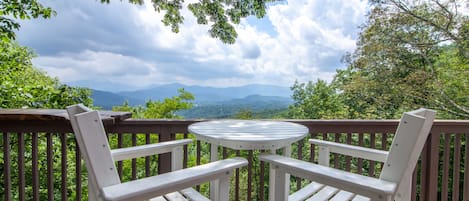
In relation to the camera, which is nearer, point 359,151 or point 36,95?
point 359,151

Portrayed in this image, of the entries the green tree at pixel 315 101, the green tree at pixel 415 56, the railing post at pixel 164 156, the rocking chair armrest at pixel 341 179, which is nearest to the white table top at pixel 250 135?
the rocking chair armrest at pixel 341 179

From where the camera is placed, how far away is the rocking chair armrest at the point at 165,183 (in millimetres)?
955

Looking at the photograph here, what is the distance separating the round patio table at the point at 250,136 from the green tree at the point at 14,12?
10.5 ft

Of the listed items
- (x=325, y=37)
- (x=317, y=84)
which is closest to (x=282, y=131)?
(x=325, y=37)

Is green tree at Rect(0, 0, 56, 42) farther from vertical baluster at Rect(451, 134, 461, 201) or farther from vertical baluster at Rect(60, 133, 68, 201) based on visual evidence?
vertical baluster at Rect(451, 134, 461, 201)

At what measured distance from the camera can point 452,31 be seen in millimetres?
5961

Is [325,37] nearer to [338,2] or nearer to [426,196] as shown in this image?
[338,2]

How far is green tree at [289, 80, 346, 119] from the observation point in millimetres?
9562

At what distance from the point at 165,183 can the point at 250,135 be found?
61 centimetres

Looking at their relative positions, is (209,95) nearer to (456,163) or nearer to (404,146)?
(456,163)

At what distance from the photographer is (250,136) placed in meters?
1.47

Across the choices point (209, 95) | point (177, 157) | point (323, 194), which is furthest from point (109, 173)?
point (209, 95)

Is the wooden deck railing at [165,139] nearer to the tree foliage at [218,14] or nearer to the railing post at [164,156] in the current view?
the railing post at [164,156]

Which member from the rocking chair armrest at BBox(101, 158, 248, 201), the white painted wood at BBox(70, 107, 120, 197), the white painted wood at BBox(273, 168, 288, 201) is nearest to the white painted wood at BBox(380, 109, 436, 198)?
the white painted wood at BBox(273, 168, 288, 201)
